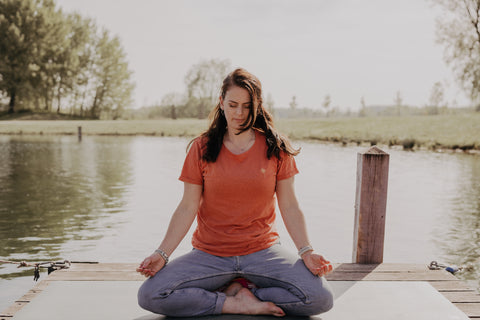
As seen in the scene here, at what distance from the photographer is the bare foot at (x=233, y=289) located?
355cm

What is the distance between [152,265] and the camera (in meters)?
3.39

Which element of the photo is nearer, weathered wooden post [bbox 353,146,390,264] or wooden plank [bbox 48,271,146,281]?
wooden plank [bbox 48,271,146,281]

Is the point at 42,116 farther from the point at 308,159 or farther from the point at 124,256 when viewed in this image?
the point at 124,256

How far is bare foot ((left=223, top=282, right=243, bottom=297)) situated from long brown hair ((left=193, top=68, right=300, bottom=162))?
2.96 ft

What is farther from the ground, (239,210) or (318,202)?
(239,210)

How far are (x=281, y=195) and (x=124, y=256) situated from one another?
4.43m

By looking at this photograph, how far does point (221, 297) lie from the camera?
3391 millimetres

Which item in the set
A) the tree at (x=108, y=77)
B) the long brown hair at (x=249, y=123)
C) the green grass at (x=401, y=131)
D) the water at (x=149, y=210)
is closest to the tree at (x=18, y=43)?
the tree at (x=108, y=77)

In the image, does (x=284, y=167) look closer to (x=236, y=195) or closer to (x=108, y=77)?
(x=236, y=195)

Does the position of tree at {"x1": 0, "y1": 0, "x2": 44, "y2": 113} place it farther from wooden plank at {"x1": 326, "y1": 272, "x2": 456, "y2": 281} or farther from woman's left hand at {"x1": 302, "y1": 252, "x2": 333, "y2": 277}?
woman's left hand at {"x1": 302, "y1": 252, "x2": 333, "y2": 277}

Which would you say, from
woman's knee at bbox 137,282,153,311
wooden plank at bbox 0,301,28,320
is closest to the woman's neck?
woman's knee at bbox 137,282,153,311

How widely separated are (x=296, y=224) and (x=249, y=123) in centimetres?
78

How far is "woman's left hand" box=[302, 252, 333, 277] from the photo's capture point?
136 inches

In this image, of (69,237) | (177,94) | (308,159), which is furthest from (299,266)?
(177,94)
